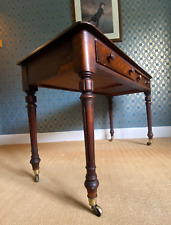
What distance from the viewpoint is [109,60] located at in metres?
0.76

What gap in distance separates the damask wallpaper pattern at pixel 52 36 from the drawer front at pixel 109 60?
1250 millimetres

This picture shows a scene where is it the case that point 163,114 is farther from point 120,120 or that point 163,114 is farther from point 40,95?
point 40,95

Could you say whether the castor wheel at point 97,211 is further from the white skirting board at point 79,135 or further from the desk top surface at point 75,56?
the white skirting board at point 79,135

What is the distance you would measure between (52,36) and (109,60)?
1817 millimetres

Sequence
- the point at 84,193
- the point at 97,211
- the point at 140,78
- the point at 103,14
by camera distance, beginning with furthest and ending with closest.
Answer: the point at 103,14
the point at 140,78
the point at 84,193
the point at 97,211

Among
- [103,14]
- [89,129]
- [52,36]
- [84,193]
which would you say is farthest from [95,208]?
[103,14]

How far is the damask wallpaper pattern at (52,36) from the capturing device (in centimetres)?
212

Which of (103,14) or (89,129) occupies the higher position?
(103,14)

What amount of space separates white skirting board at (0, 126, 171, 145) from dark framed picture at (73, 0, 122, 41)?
1398 mm

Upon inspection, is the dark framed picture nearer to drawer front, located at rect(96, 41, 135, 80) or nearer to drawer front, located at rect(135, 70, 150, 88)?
drawer front, located at rect(135, 70, 150, 88)

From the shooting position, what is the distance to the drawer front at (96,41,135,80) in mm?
679

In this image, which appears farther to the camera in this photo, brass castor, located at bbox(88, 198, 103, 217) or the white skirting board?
the white skirting board

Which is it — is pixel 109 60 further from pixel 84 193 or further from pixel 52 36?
pixel 52 36

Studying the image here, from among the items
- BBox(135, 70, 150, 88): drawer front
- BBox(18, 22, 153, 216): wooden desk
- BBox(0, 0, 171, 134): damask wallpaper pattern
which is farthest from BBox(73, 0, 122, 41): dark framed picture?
BBox(18, 22, 153, 216): wooden desk
